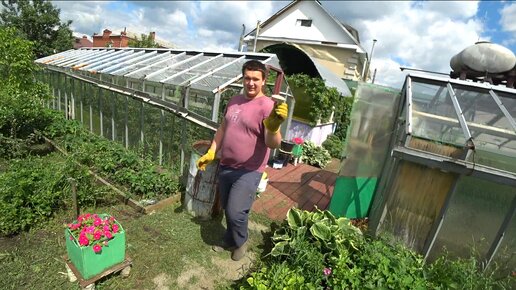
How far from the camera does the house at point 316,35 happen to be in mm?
18328

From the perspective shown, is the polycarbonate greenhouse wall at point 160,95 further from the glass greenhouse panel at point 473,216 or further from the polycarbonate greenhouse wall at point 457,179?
the glass greenhouse panel at point 473,216

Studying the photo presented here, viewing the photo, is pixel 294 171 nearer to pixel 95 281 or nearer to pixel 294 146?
pixel 294 146

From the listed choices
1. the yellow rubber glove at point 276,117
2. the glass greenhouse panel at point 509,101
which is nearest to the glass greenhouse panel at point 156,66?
the yellow rubber glove at point 276,117

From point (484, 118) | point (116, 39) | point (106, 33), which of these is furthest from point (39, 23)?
A: point (484, 118)

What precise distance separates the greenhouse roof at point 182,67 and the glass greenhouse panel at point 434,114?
3009 mm

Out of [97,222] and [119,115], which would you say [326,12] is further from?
[97,222]

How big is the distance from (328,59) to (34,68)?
1717 centimetres

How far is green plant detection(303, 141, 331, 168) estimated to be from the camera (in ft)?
27.8

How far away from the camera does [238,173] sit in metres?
3.13

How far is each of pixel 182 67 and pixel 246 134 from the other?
14.6 feet

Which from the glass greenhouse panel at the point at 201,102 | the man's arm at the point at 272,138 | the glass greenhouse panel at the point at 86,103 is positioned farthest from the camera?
the glass greenhouse panel at the point at 86,103

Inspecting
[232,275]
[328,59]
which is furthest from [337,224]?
[328,59]

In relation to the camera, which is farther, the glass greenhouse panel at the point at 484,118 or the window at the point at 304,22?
the window at the point at 304,22

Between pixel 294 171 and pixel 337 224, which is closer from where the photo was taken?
pixel 337 224
